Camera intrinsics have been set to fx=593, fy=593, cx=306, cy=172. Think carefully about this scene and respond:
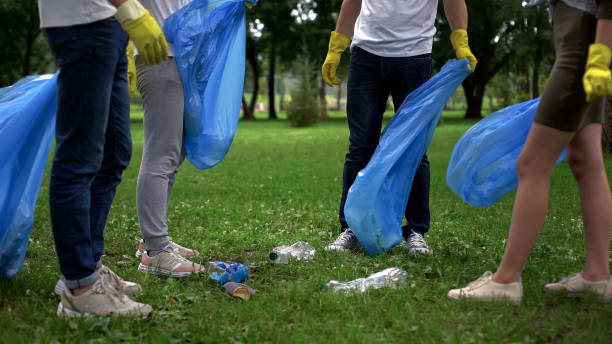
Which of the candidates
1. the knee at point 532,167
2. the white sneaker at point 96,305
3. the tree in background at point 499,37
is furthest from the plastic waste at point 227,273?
the tree in background at point 499,37

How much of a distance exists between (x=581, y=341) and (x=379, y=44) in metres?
2.17

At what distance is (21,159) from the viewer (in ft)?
9.33

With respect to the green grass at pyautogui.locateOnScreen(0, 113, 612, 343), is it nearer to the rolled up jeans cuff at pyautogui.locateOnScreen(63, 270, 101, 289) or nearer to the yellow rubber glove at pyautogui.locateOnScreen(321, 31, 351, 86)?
the rolled up jeans cuff at pyautogui.locateOnScreen(63, 270, 101, 289)

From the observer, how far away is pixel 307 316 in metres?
2.53

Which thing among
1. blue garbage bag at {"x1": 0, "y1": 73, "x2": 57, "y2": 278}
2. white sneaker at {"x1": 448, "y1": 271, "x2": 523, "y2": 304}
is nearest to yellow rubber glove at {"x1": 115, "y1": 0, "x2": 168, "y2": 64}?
blue garbage bag at {"x1": 0, "y1": 73, "x2": 57, "y2": 278}

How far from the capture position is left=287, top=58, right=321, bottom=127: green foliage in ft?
76.0

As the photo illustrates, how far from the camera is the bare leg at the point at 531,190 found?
248 cm

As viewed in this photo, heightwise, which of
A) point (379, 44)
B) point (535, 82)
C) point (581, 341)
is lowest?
point (535, 82)

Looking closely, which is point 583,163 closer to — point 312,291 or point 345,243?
point 312,291

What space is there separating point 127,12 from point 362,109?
1833mm

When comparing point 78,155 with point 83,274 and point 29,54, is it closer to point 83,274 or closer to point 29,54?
point 83,274

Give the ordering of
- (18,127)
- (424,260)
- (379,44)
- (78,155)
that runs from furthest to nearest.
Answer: (379,44) → (424,260) → (18,127) → (78,155)

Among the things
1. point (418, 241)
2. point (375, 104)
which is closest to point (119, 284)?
point (418, 241)

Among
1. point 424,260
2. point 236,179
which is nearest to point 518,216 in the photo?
point 424,260
